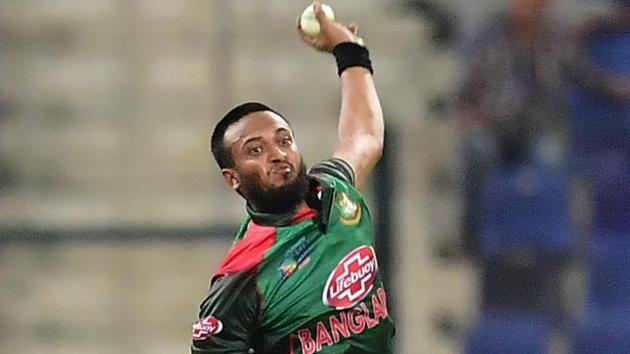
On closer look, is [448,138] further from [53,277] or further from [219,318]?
[219,318]

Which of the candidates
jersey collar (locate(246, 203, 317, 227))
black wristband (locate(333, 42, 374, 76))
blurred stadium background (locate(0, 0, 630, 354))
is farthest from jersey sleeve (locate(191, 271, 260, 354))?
blurred stadium background (locate(0, 0, 630, 354))

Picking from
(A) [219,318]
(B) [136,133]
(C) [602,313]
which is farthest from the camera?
(B) [136,133]

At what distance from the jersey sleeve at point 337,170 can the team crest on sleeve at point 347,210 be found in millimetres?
81

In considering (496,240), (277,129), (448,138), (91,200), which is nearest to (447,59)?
(448,138)

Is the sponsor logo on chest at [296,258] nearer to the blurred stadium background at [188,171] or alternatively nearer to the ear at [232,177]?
the ear at [232,177]

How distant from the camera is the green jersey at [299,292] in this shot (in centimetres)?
226

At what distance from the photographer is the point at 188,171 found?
14.9ft

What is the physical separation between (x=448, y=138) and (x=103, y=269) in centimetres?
115

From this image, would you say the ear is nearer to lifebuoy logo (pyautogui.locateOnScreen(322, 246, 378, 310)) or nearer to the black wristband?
lifebuoy logo (pyautogui.locateOnScreen(322, 246, 378, 310))

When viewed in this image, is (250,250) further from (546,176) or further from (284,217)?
(546,176)

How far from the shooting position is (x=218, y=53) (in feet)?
14.9

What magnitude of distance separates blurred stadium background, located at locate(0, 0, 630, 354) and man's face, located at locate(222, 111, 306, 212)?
6.48 ft

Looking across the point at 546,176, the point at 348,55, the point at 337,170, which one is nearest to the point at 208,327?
the point at 337,170

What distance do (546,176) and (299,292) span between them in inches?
84.6
